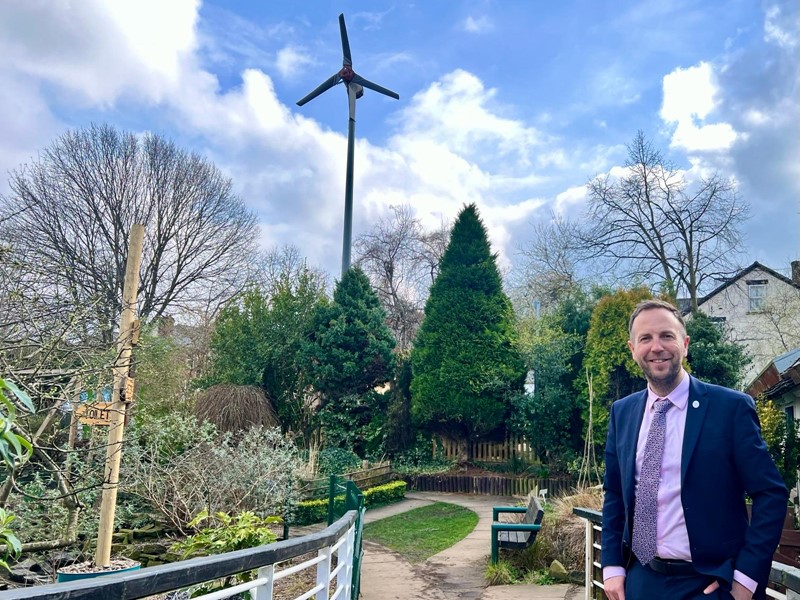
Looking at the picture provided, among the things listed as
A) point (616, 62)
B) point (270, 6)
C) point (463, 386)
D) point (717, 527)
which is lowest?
point (717, 527)

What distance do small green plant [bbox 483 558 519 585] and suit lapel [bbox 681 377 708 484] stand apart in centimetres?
511

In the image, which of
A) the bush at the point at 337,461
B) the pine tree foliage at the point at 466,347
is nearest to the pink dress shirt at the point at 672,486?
the bush at the point at 337,461

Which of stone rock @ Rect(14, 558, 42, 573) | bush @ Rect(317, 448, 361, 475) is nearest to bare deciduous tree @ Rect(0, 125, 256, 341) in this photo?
bush @ Rect(317, 448, 361, 475)

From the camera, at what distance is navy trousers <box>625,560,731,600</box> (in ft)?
6.20

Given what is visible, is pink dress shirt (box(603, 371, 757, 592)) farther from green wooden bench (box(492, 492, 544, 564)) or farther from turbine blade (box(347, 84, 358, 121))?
turbine blade (box(347, 84, 358, 121))

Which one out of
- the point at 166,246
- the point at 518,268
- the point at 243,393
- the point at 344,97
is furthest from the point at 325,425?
the point at 344,97

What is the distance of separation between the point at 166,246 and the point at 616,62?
1703 centimetres

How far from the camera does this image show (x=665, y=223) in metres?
21.7

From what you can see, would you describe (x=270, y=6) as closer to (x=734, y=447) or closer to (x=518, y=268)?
(x=734, y=447)

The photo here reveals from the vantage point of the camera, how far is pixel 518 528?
6.79 m

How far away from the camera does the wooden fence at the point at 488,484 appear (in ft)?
47.5

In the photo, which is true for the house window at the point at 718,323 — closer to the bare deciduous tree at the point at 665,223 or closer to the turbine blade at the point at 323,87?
the bare deciduous tree at the point at 665,223

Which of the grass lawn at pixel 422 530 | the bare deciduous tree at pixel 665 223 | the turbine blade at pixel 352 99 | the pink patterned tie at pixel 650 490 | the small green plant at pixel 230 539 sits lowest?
the grass lawn at pixel 422 530

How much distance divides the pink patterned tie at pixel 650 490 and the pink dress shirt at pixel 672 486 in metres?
Result: 0.01
